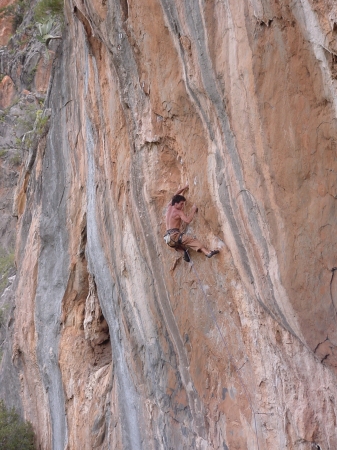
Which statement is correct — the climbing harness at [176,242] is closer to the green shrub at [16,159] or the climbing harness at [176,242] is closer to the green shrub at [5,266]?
the green shrub at [5,266]

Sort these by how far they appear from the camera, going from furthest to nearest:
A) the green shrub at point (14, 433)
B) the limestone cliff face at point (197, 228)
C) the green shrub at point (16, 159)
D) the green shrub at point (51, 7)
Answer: the green shrub at point (16, 159), the green shrub at point (51, 7), the green shrub at point (14, 433), the limestone cliff face at point (197, 228)

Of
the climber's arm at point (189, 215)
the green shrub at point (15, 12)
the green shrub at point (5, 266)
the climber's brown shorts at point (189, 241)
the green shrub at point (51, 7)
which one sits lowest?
the climber's brown shorts at point (189, 241)

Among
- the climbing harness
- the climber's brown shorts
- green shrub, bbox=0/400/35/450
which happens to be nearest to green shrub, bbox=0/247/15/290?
green shrub, bbox=0/400/35/450

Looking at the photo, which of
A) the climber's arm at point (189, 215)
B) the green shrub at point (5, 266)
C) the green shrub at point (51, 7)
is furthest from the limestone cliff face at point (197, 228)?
the green shrub at point (5, 266)

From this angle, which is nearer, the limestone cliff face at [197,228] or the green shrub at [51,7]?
the limestone cliff face at [197,228]

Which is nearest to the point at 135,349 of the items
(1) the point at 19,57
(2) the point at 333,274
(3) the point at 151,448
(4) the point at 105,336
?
(3) the point at 151,448

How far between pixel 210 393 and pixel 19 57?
17026mm

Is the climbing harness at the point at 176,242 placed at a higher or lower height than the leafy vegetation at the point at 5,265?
lower

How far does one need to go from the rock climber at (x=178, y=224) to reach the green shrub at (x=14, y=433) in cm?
708

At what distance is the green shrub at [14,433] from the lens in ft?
33.1

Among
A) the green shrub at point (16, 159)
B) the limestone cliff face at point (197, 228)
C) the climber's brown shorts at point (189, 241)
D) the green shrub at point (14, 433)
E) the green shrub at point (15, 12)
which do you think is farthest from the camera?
the green shrub at point (15, 12)

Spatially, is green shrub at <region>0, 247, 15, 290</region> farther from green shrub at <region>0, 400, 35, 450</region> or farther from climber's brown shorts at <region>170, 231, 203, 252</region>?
climber's brown shorts at <region>170, 231, 203, 252</region>

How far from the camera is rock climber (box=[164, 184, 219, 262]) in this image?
5.52m

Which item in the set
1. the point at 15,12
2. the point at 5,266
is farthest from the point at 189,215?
the point at 15,12
